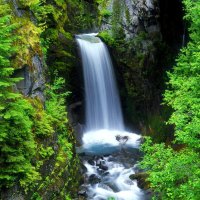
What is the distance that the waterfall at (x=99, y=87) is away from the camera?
22250 millimetres

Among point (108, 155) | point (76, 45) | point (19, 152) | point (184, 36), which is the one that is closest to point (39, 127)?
point (19, 152)

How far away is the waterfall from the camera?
22250 millimetres

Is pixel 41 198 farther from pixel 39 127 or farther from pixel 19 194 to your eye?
pixel 39 127

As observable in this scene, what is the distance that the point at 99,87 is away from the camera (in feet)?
74.5

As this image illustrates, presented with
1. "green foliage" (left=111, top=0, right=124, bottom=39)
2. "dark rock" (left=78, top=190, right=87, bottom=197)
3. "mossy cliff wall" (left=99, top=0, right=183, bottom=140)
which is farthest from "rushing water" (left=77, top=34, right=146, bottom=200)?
"dark rock" (left=78, top=190, right=87, bottom=197)

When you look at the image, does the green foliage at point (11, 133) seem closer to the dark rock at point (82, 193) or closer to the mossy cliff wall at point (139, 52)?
the dark rock at point (82, 193)

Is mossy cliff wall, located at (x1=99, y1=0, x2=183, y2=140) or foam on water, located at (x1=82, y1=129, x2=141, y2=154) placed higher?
mossy cliff wall, located at (x1=99, y1=0, x2=183, y2=140)

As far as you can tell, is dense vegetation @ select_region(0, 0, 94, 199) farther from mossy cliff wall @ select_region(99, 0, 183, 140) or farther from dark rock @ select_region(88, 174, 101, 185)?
mossy cliff wall @ select_region(99, 0, 183, 140)

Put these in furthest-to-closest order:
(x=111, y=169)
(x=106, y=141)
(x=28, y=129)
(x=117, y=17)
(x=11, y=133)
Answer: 1. (x=117, y=17)
2. (x=106, y=141)
3. (x=111, y=169)
4. (x=28, y=129)
5. (x=11, y=133)

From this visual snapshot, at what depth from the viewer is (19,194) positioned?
1004 centimetres

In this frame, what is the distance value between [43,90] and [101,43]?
10286 mm

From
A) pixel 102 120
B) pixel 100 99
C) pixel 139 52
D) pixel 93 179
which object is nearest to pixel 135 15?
pixel 139 52

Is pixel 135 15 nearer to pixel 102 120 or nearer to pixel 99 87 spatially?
pixel 99 87

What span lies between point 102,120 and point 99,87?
2180 millimetres
